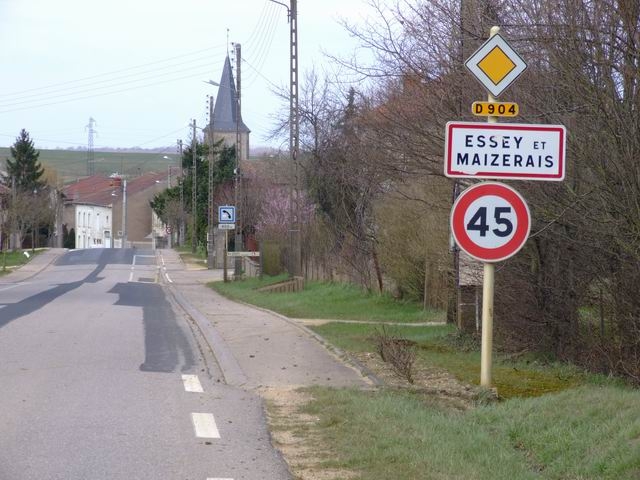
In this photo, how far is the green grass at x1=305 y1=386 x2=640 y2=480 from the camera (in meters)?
6.78

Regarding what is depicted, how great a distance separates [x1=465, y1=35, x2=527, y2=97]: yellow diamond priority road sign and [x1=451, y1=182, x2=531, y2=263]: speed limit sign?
986 millimetres

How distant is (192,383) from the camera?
1120 centimetres

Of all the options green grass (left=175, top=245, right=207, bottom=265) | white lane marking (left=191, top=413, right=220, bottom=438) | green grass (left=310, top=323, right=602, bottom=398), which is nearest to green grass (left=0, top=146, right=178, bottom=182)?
green grass (left=175, top=245, right=207, bottom=265)

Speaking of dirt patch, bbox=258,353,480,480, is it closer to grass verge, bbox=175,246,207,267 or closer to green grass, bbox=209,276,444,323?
green grass, bbox=209,276,444,323

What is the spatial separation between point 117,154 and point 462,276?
528 feet

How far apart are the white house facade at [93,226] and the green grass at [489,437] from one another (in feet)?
349

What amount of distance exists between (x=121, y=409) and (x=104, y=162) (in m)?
152

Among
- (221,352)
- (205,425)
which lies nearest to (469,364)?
(221,352)

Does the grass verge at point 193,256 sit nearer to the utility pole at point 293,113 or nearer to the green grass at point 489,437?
the utility pole at point 293,113

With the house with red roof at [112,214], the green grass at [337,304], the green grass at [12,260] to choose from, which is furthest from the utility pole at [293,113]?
the house with red roof at [112,214]

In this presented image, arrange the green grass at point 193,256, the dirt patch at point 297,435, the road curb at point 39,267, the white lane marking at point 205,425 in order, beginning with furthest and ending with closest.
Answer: the green grass at point 193,256 < the road curb at point 39,267 < the white lane marking at point 205,425 < the dirt patch at point 297,435

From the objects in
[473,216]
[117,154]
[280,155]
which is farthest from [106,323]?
[117,154]

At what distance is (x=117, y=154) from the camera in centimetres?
17112

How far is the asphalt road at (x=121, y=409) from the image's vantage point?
7.07 meters
